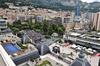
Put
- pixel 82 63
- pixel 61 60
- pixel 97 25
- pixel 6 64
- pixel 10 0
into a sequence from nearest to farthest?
pixel 6 64
pixel 82 63
pixel 61 60
pixel 97 25
pixel 10 0

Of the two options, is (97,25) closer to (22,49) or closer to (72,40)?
(72,40)

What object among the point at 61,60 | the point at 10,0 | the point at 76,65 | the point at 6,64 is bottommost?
the point at 61,60

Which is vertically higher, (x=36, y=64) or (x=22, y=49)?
(x=22, y=49)

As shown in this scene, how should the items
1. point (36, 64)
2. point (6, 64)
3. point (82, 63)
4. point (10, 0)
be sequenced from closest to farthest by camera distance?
point (6, 64)
point (82, 63)
point (36, 64)
point (10, 0)

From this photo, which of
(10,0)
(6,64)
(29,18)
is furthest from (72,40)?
(10,0)

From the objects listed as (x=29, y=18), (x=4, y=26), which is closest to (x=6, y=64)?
(x=4, y=26)

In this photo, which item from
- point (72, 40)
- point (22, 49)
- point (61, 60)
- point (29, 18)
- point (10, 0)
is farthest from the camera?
point (10, 0)

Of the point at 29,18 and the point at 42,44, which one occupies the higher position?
the point at 29,18

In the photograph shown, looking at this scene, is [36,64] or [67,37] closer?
[36,64]

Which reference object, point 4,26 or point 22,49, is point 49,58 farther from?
point 4,26
